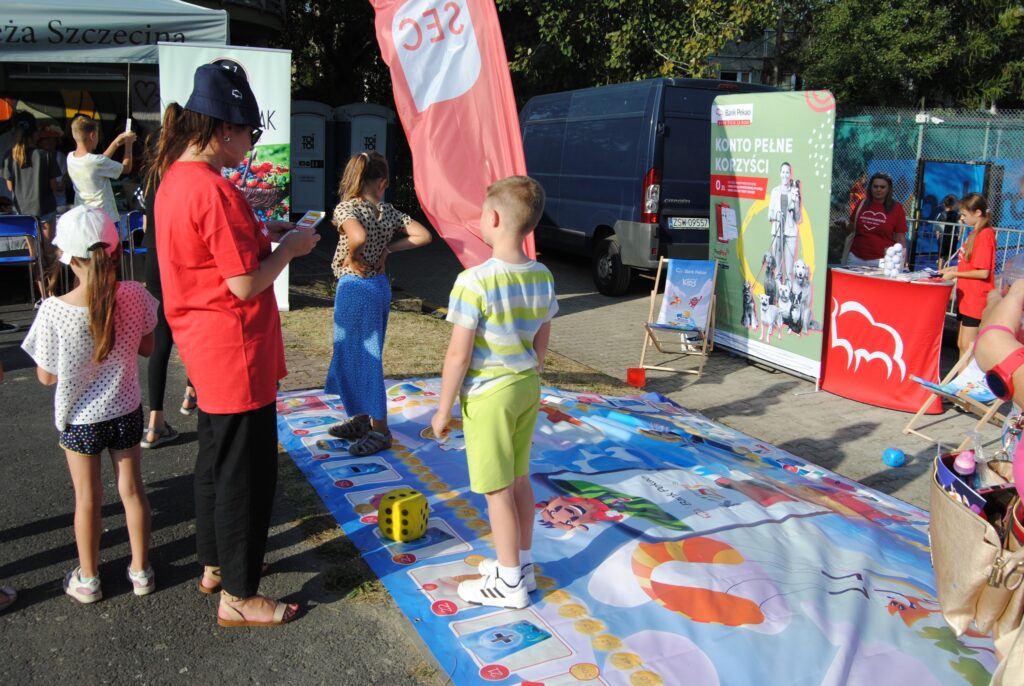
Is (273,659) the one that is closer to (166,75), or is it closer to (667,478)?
(667,478)

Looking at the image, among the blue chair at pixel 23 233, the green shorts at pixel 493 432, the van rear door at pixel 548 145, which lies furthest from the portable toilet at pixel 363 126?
the green shorts at pixel 493 432

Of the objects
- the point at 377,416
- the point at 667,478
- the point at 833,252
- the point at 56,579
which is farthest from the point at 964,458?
the point at 833,252

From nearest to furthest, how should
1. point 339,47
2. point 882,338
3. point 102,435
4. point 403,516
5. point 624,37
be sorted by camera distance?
point 102,435 → point 403,516 → point 882,338 → point 624,37 → point 339,47

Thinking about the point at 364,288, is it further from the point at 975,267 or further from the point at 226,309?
the point at 975,267

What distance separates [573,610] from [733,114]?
6.22 meters

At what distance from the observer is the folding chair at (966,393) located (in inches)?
239

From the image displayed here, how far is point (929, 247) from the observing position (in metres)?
11.1

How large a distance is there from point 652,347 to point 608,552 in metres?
5.56

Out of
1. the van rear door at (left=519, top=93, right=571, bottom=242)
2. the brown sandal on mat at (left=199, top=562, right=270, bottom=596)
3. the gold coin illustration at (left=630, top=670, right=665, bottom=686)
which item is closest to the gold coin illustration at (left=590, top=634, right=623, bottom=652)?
the gold coin illustration at (left=630, top=670, right=665, bottom=686)

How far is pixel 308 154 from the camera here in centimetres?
1694

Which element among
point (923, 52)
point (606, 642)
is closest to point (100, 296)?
point (606, 642)

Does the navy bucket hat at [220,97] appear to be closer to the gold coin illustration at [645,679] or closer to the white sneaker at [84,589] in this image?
the white sneaker at [84,589]

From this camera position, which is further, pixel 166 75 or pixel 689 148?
pixel 689 148

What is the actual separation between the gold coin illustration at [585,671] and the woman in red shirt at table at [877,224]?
650cm
